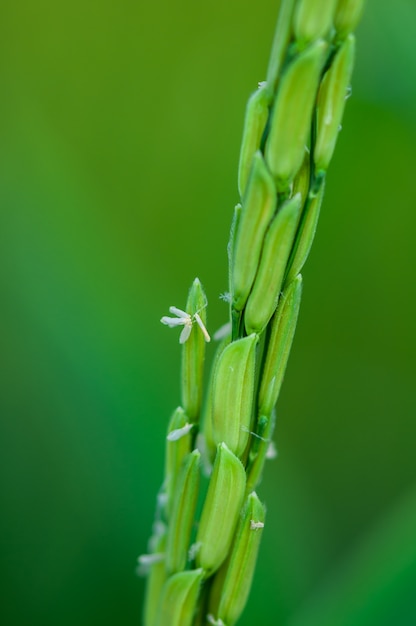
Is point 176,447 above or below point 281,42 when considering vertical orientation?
below

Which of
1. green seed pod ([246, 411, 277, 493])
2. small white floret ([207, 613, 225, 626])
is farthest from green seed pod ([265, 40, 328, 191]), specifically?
small white floret ([207, 613, 225, 626])

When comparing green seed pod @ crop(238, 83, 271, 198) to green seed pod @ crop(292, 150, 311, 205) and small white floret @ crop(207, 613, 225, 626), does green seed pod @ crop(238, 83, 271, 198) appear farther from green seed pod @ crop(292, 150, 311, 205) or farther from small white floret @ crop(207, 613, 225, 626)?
small white floret @ crop(207, 613, 225, 626)

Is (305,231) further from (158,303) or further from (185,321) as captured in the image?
(158,303)

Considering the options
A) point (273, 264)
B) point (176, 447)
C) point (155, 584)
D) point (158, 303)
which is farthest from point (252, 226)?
point (158, 303)

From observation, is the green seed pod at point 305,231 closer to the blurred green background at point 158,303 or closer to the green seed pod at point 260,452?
the green seed pod at point 260,452

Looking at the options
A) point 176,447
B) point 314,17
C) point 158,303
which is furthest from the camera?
point 158,303

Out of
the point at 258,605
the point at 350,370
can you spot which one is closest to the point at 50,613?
the point at 258,605

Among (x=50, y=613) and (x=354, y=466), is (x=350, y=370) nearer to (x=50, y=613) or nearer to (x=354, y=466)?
(x=354, y=466)

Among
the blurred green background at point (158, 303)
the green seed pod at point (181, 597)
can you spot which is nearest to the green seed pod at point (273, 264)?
the green seed pod at point (181, 597)
